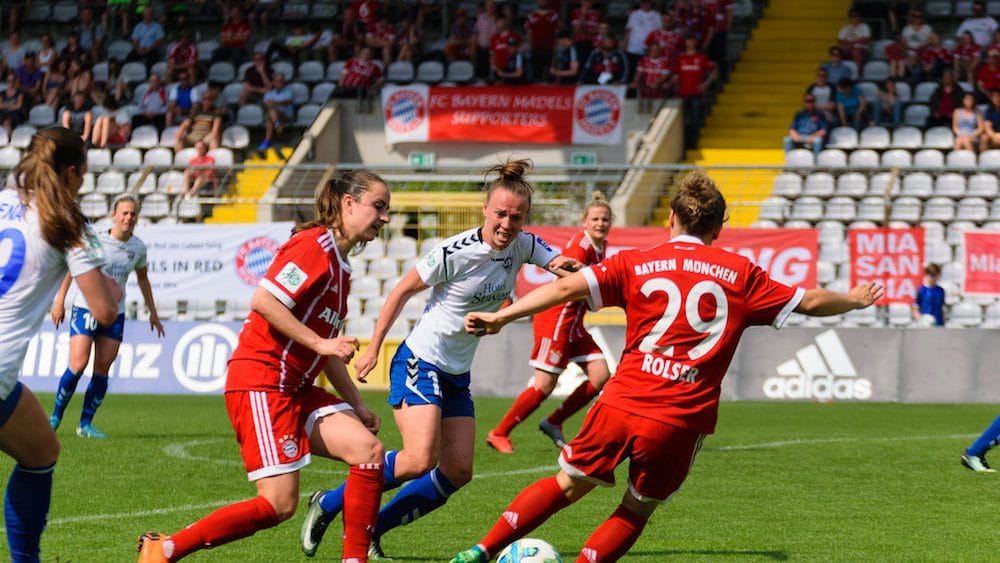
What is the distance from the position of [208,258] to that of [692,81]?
9.23 metres

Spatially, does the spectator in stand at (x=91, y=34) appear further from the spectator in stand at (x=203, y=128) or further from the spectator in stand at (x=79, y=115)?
the spectator in stand at (x=203, y=128)

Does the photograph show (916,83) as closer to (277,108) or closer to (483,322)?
(277,108)

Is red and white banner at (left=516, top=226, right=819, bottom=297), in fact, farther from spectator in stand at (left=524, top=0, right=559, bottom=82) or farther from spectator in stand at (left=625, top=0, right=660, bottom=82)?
spectator in stand at (left=524, top=0, right=559, bottom=82)

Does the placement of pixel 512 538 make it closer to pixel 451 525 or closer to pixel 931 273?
pixel 451 525

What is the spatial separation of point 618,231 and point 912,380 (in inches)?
166

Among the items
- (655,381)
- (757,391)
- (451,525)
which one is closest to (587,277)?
(655,381)

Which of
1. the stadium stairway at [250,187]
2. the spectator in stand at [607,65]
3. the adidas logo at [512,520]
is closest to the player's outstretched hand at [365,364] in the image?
the adidas logo at [512,520]

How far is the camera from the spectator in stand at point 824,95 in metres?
23.8

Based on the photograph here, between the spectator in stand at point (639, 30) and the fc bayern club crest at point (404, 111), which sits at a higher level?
the spectator in stand at point (639, 30)

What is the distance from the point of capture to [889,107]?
23.7 m

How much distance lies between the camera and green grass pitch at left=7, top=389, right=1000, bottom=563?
783 centimetres

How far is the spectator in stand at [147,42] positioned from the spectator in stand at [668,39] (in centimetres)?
1023

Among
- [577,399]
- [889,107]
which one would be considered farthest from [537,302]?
[889,107]

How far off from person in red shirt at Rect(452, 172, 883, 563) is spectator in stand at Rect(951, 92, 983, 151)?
17041mm
